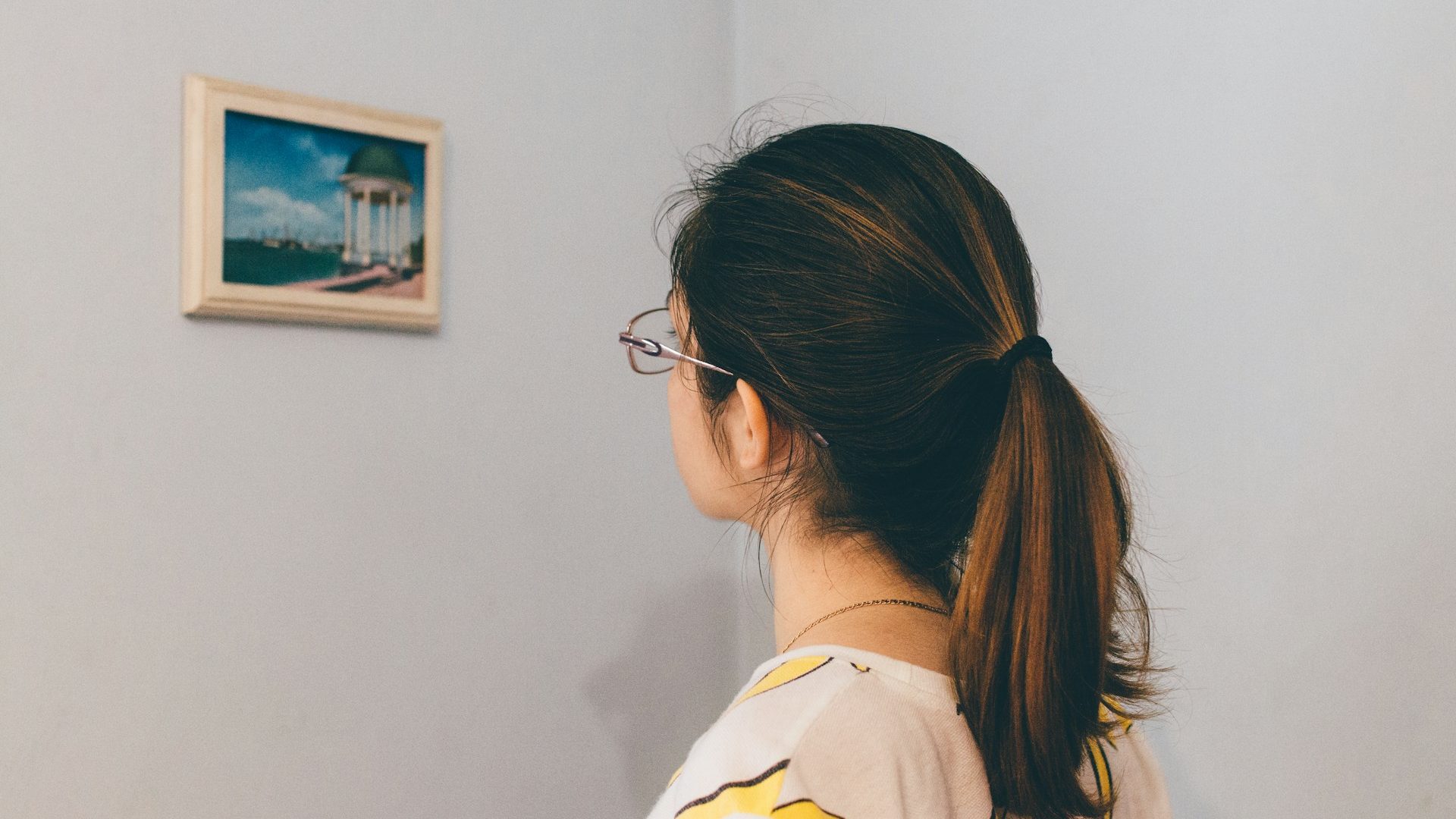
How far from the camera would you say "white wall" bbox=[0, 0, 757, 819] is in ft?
3.92

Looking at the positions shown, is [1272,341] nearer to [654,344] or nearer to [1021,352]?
[1021,352]

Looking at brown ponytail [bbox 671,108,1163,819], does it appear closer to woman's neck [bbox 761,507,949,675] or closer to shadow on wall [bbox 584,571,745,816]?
woman's neck [bbox 761,507,949,675]

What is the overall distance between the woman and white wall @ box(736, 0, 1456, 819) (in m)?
0.42

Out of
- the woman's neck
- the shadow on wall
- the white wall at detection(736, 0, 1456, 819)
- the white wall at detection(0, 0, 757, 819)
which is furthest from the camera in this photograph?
the shadow on wall


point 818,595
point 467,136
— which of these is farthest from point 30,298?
point 818,595

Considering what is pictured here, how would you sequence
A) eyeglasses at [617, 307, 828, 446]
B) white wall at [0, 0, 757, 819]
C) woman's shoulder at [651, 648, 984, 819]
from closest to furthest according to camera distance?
woman's shoulder at [651, 648, 984, 819] < eyeglasses at [617, 307, 828, 446] < white wall at [0, 0, 757, 819]

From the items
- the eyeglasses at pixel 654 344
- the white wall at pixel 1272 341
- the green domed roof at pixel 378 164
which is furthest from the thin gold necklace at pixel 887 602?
the green domed roof at pixel 378 164

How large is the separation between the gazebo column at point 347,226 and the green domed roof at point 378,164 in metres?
0.03

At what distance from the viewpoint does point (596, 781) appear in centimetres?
165

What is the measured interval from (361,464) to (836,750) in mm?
1010

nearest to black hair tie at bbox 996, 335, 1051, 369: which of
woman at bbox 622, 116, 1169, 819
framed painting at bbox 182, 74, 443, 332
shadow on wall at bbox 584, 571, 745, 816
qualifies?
woman at bbox 622, 116, 1169, 819

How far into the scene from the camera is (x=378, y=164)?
1.43 metres

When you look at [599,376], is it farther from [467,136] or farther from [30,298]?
[30,298]

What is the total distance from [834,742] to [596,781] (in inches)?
45.6
